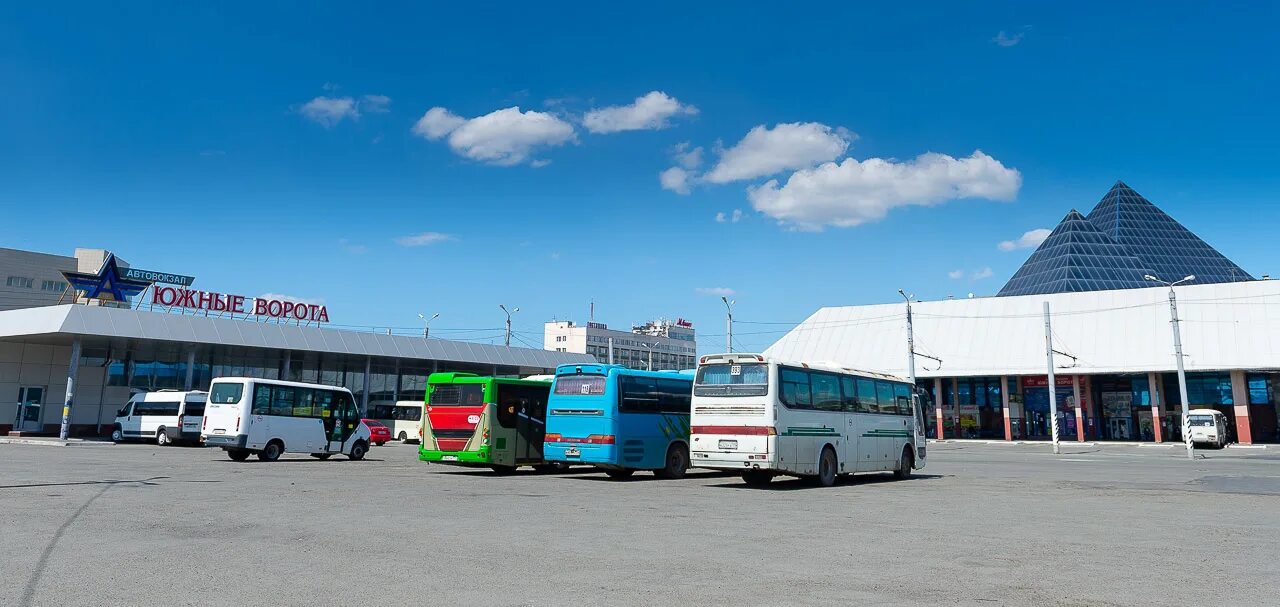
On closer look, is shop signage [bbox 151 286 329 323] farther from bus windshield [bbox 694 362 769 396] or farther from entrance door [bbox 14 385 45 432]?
bus windshield [bbox 694 362 769 396]

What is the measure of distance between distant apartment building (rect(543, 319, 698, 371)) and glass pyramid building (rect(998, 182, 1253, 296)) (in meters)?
80.9

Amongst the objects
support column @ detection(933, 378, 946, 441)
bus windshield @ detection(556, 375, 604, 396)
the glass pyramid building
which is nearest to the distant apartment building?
the glass pyramid building

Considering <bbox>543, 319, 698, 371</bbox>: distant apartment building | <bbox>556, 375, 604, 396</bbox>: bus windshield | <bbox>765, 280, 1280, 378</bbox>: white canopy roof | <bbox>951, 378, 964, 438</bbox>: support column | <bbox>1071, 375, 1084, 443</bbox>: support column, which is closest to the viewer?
<bbox>556, 375, 604, 396</bbox>: bus windshield

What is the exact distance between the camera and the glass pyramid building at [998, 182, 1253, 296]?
293 ft

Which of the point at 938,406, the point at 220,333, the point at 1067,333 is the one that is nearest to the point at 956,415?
the point at 938,406

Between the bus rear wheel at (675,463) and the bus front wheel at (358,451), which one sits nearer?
the bus rear wheel at (675,463)

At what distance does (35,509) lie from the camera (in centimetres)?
1137

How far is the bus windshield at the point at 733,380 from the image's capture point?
17438 millimetres

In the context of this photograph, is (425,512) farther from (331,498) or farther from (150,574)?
(150,574)

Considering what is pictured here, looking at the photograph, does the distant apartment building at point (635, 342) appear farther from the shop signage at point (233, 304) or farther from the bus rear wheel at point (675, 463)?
the bus rear wheel at point (675, 463)

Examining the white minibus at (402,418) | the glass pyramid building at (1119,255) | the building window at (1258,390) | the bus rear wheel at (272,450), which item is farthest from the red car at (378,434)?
the glass pyramid building at (1119,255)

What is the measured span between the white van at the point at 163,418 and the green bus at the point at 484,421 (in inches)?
776

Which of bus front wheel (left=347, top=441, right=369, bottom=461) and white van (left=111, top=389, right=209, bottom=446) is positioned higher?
white van (left=111, top=389, right=209, bottom=446)

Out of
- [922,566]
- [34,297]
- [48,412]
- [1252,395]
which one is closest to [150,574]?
[922,566]
